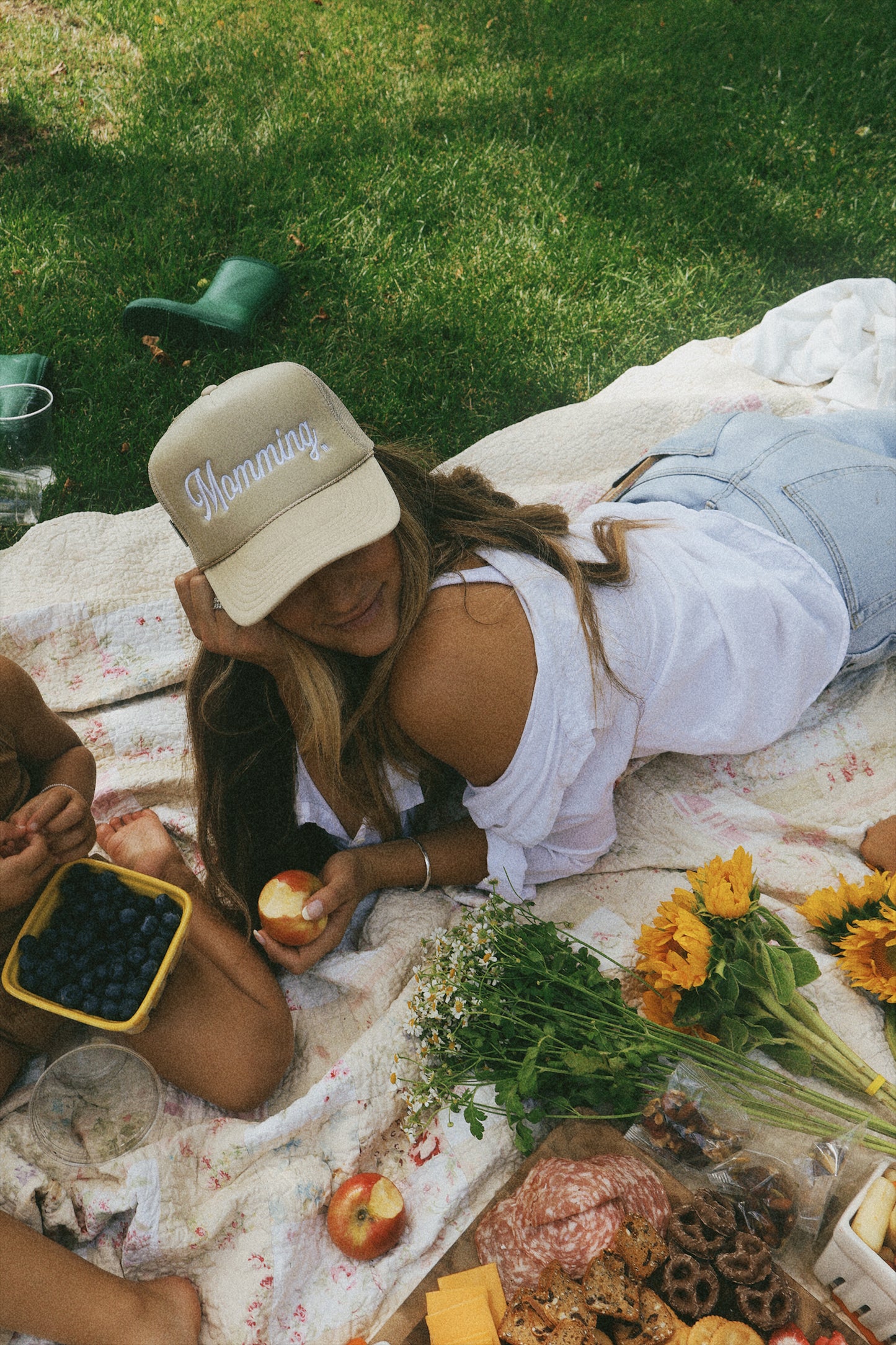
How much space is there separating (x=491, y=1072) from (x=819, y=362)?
8.81ft

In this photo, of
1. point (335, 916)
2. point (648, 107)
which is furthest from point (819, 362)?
point (335, 916)

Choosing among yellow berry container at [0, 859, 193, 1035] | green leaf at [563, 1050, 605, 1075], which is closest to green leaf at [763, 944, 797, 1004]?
green leaf at [563, 1050, 605, 1075]

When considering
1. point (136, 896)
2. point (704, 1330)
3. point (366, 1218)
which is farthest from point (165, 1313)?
point (704, 1330)

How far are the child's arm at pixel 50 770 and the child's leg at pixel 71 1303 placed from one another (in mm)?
714

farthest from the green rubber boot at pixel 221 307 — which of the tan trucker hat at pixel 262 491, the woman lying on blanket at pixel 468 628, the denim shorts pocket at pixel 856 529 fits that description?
the denim shorts pocket at pixel 856 529

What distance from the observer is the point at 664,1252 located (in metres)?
1.66

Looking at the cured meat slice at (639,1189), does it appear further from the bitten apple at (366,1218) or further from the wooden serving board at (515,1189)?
the bitten apple at (366,1218)

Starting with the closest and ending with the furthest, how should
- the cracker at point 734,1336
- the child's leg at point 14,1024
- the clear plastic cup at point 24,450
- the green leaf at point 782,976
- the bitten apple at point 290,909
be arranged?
the cracker at point 734,1336 → the green leaf at point 782,976 → the child's leg at point 14,1024 → the bitten apple at point 290,909 → the clear plastic cup at point 24,450

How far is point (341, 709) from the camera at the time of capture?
204cm

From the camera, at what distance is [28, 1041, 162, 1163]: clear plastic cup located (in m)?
2.03

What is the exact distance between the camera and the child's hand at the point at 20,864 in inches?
77.1

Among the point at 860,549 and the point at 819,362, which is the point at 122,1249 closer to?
the point at 860,549

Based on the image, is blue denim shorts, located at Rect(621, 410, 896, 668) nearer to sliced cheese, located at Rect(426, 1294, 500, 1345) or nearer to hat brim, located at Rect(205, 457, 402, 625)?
hat brim, located at Rect(205, 457, 402, 625)

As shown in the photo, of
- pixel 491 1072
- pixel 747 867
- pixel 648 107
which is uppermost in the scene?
pixel 648 107
